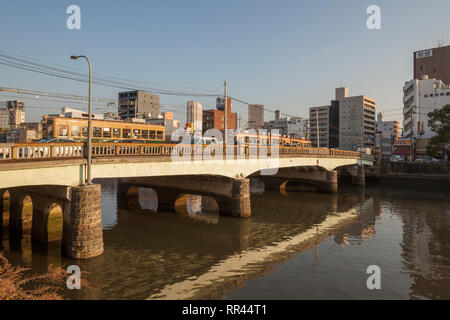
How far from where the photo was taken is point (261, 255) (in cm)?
1786

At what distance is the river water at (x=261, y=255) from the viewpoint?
1317 cm

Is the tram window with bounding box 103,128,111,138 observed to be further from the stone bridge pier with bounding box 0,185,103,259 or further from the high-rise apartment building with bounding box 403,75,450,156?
the high-rise apartment building with bounding box 403,75,450,156

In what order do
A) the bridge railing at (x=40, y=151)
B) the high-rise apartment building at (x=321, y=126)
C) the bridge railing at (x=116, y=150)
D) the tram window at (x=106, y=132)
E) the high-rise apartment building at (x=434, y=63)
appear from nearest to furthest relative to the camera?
the bridge railing at (x=40, y=151) → the bridge railing at (x=116, y=150) → the tram window at (x=106, y=132) → the high-rise apartment building at (x=321, y=126) → the high-rise apartment building at (x=434, y=63)

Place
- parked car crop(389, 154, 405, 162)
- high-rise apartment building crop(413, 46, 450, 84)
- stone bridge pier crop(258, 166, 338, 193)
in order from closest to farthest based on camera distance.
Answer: stone bridge pier crop(258, 166, 338, 193) → parked car crop(389, 154, 405, 162) → high-rise apartment building crop(413, 46, 450, 84)

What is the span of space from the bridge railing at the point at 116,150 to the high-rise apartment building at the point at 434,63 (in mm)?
158963

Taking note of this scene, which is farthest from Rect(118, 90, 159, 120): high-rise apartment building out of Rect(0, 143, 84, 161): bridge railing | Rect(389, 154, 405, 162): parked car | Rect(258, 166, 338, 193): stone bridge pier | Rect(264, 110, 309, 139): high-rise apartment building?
Rect(0, 143, 84, 161): bridge railing

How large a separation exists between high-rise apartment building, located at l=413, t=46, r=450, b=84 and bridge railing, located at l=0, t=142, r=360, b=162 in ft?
522

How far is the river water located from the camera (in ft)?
43.2

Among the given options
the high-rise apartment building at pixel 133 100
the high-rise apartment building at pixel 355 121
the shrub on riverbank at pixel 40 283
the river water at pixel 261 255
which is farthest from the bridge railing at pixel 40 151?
the high-rise apartment building at pixel 355 121

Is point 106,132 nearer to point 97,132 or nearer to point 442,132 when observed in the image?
point 97,132

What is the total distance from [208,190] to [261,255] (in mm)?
12023

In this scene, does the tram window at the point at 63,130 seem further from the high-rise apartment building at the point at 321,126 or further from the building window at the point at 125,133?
the high-rise apartment building at the point at 321,126

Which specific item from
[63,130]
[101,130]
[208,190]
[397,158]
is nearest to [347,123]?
[397,158]
